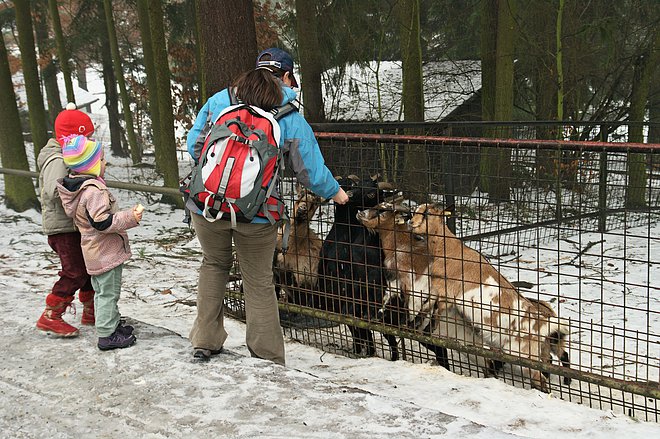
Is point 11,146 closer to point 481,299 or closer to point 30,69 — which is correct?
point 30,69

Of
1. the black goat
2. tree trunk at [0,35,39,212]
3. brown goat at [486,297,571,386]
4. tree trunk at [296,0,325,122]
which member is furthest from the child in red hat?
tree trunk at [296,0,325,122]

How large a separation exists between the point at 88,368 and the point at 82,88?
41207 millimetres

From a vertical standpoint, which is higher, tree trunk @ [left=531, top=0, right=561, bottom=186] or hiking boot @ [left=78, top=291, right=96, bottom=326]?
tree trunk @ [left=531, top=0, right=561, bottom=186]

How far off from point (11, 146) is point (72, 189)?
822 cm

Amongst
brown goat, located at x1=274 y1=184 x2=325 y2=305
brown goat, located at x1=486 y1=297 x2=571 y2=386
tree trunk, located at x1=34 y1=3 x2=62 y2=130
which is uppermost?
tree trunk, located at x1=34 y1=3 x2=62 y2=130

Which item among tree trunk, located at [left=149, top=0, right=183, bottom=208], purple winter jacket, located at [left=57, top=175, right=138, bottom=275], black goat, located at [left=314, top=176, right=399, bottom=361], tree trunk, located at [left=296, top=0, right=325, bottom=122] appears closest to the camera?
purple winter jacket, located at [left=57, top=175, right=138, bottom=275]

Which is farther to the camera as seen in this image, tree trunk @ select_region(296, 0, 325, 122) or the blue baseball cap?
tree trunk @ select_region(296, 0, 325, 122)

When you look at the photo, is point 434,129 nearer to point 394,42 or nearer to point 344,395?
point 344,395

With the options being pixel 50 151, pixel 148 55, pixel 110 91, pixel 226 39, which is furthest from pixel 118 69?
pixel 50 151

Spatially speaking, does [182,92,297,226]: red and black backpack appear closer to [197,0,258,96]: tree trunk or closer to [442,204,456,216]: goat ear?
[442,204,456,216]: goat ear

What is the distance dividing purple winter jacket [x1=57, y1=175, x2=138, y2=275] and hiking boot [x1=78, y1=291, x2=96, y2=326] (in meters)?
0.61

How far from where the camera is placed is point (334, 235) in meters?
5.89

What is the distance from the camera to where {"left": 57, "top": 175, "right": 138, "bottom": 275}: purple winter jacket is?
4.64m

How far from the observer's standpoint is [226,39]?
284 inches
